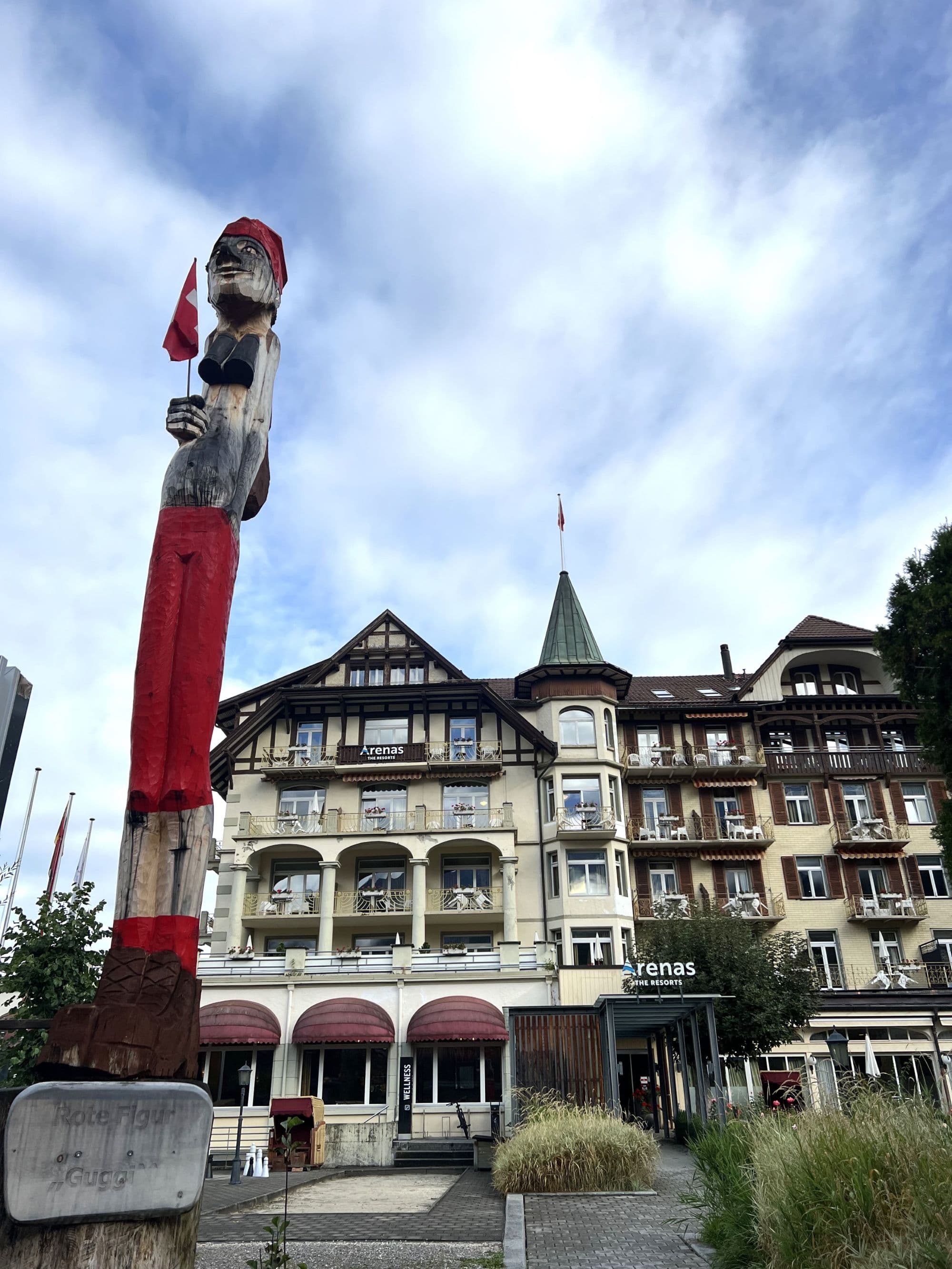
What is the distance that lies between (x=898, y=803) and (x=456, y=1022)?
2090 centimetres

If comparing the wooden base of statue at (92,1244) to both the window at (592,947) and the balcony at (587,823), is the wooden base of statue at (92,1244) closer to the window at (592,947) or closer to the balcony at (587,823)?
the window at (592,947)

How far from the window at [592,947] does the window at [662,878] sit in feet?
12.2

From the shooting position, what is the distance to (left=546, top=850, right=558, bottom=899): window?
34.2 m

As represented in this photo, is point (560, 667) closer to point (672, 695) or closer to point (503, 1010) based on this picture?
point (672, 695)

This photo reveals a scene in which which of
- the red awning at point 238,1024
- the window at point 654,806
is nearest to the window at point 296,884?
the red awning at point 238,1024

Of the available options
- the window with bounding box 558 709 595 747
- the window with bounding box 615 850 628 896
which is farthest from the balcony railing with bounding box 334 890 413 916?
the window with bounding box 558 709 595 747

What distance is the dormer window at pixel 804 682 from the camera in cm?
4031

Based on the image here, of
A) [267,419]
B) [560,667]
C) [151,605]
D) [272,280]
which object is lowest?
[151,605]

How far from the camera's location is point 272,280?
32.2 ft

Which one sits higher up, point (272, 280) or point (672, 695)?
point (672, 695)

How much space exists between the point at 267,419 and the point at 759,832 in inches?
1244

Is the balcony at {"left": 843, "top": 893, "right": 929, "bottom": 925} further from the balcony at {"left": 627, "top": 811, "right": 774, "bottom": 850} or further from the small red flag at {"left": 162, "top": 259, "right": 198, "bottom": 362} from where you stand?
the small red flag at {"left": 162, "top": 259, "right": 198, "bottom": 362}

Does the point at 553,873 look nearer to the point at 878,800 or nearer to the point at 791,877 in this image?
the point at 791,877

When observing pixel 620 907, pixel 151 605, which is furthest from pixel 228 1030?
pixel 151 605
